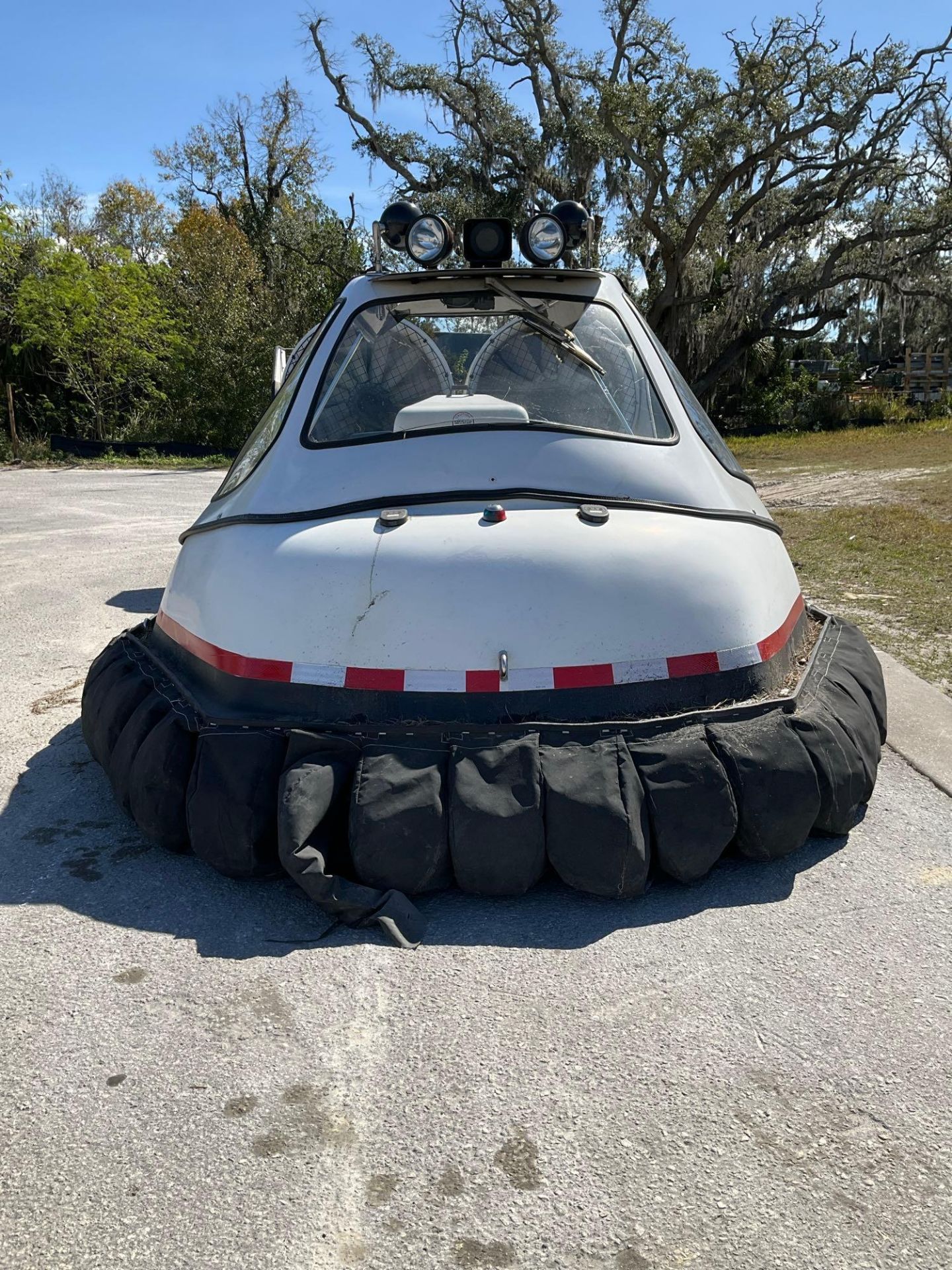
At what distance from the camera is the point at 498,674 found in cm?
283

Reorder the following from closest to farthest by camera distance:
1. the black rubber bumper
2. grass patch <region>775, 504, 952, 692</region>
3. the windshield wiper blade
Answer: the black rubber bumper → the windshield wiper blade → grass patch <region>775, 504, 952, 692</region>

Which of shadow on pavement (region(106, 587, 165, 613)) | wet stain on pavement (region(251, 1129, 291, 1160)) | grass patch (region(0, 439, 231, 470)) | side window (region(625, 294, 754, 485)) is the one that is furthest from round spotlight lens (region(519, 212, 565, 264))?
grass patch (region(0, 439, 231, 470))

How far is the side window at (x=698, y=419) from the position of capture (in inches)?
156

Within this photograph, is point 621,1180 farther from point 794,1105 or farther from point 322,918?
point 322,918

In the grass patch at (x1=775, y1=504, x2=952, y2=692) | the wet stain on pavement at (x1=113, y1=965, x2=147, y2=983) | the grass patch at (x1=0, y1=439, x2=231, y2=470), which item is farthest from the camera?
the grass patch at (x1=0, y1=439, x2=231, y2=470)

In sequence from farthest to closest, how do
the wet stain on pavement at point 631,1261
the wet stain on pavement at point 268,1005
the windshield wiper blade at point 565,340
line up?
the windshield wiper blade at point 565,340
the wet stain on pavement at point 268,1005
the wet stain on pavement at point 631,1261

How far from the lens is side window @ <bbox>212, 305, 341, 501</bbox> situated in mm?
3957

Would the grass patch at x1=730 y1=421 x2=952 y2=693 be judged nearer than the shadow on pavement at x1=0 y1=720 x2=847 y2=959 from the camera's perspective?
No

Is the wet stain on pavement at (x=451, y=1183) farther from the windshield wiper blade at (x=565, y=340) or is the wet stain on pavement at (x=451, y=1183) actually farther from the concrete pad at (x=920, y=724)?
the windshield wiper blade at (x=565, y=340)

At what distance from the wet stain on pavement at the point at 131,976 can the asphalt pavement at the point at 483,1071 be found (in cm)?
1

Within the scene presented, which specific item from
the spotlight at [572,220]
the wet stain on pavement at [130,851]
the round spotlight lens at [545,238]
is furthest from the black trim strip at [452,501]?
the spotlight at [572,220]

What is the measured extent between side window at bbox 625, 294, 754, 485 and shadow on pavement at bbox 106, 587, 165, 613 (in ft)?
12.9

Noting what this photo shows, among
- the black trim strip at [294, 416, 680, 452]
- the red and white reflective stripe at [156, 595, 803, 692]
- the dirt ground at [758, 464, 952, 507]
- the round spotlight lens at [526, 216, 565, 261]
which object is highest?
the round spotlight lens at [526, 216, 565, 261]

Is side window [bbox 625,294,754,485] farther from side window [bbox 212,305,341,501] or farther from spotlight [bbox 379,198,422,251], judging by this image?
side window [bbox 212,305,341,501]
